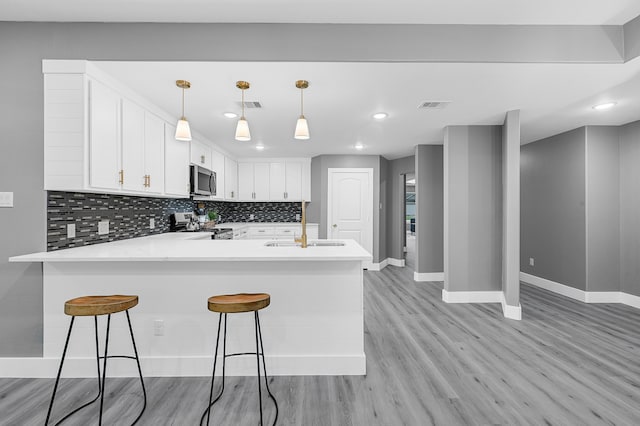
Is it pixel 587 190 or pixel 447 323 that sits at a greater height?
pixel 587 190

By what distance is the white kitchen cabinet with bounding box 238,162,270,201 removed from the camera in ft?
20.2

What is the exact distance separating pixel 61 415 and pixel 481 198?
454 cm

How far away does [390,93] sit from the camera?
111 inches

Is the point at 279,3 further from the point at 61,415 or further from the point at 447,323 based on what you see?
the point at 447,323

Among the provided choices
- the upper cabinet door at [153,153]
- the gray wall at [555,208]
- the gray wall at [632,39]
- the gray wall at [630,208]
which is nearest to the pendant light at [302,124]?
the upper cabinet door at [153,153]

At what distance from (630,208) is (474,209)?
76.9 inches

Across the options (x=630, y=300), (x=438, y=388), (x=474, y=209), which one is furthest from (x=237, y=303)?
(x=630, y=300)

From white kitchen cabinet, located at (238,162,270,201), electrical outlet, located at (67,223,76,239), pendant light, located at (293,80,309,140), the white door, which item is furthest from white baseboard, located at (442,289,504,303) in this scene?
electrical outlet, located at (67,223,76,239)

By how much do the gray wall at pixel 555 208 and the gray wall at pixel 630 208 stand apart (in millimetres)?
461

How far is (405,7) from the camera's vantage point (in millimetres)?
2031

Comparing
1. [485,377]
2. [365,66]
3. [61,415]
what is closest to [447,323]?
[485,377]

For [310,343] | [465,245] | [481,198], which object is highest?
[481,198]

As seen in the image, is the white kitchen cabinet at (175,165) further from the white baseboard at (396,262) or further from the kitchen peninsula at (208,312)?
the white baseboard at (396,262)

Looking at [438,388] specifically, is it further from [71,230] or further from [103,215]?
[103,215]
